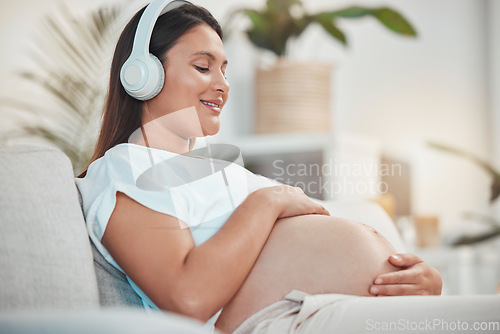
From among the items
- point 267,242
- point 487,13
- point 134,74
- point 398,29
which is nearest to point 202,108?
point 134,74

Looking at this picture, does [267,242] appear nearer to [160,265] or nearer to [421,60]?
[160,265]

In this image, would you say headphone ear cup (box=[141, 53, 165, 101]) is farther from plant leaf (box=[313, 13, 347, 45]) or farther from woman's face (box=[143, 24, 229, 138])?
plant leaf (box=[313, 13, 347, 45])

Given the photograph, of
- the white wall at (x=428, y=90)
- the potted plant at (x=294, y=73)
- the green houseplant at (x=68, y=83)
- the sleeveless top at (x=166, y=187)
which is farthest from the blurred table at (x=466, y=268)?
the sleeveless top at (x=166, y=187)

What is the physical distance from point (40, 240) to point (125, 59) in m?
0.41

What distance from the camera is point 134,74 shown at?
931 mm

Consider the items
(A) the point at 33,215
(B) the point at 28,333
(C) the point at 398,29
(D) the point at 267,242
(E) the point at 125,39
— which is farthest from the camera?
(C) the point at 398,29

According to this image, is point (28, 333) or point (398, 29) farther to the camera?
point (398, 29)

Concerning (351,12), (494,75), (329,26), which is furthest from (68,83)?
(494,75)

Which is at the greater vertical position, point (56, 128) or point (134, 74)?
point (134, 74)

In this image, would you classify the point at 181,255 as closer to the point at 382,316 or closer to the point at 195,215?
the point at 195,215

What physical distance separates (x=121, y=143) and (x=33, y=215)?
0.26 meters

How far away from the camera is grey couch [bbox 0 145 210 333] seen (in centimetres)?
71

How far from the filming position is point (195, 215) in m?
0.88

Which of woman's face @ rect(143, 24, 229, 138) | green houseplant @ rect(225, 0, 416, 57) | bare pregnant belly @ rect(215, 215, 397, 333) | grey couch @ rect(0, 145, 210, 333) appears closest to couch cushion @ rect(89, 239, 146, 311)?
grey couch @ rect(0, 145, 210, 333)
